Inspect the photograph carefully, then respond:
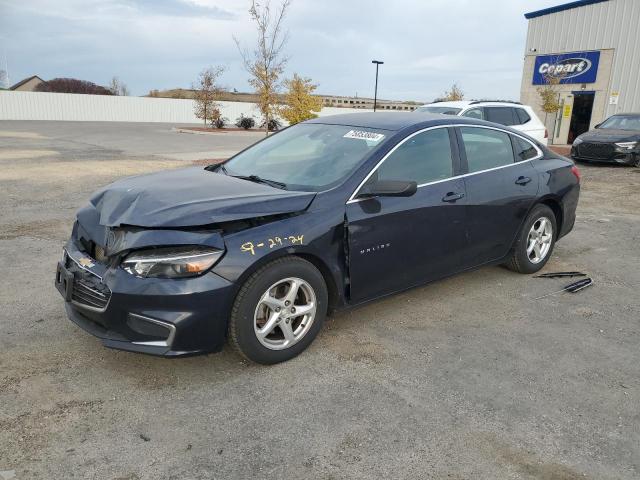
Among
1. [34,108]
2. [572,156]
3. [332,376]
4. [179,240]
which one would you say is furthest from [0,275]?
[34,108]

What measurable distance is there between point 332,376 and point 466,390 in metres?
0.83

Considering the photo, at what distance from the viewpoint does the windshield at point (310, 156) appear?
3.84 metres

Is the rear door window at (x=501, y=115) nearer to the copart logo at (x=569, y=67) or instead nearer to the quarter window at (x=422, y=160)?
the quarter window at (x=422, y=160)

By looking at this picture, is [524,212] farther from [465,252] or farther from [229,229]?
[229,229]

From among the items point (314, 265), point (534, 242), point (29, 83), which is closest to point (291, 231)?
point (314, 265)

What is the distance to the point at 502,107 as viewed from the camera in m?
11.7

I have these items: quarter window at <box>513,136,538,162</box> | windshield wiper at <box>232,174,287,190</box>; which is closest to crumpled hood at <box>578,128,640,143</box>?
quarter window at <box>513,136,538,162</box>

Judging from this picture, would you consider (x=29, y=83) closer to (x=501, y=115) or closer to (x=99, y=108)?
(x=99, y=108)

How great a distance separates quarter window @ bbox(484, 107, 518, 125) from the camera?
11.3 m

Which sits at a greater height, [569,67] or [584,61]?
[584,61]

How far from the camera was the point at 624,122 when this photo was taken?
609 inches

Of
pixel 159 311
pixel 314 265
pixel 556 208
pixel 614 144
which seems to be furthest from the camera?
pixel 614 144

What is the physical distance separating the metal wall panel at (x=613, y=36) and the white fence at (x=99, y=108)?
1598 cm

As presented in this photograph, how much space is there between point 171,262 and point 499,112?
10.2m
